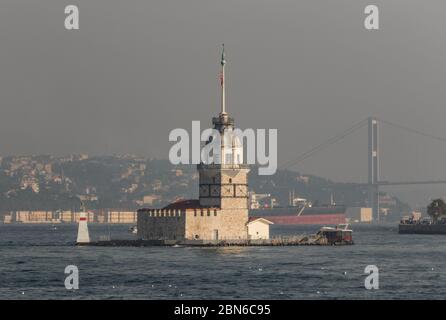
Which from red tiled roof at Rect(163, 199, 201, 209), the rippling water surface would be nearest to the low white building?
the rippling water surface

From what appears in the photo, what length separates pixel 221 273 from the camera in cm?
9175

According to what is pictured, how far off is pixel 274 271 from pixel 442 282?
14.8m

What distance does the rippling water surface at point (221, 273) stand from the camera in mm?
74250

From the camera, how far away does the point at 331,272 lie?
302 ft

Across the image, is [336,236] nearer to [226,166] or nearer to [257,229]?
[257,229]

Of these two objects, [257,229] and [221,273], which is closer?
[221,273]

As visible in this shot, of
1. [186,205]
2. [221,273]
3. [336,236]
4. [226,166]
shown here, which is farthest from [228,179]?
[221,273]

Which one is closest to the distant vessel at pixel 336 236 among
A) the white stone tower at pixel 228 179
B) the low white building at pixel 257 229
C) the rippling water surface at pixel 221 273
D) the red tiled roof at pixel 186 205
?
the rippling water surface at pixel 221 273

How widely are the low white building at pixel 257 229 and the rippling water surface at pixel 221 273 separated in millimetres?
4197

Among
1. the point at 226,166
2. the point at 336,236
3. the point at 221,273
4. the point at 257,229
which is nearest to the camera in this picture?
the point at 221,273

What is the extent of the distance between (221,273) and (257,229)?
4344 centimetres

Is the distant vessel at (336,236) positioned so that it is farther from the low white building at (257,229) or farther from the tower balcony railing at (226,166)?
the tower balcony railing at (226,166)

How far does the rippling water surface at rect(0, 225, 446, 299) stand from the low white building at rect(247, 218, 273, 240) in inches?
165
